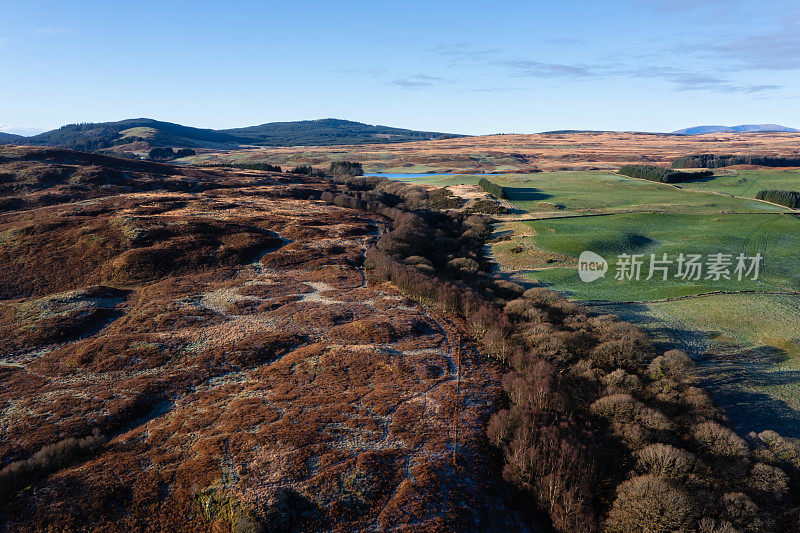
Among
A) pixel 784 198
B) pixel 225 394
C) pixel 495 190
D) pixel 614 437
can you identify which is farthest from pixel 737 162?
pixel 225 394

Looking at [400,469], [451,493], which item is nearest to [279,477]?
[400,469]

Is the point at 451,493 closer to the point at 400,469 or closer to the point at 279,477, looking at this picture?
the point at 400,469

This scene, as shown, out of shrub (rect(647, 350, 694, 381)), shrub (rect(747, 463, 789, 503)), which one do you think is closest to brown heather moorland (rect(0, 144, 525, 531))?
shrub (rect(647, 350, 694, 381))

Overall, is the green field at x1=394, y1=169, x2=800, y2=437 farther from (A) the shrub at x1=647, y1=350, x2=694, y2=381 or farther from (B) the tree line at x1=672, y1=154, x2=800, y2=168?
(B) the tree line at x1=672, y1=154, x2=800, y2=168

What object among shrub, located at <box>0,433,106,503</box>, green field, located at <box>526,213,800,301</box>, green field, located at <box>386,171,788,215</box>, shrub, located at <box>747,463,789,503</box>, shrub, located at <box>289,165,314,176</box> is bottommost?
shrub, located at <box>747,463,789,503</box>

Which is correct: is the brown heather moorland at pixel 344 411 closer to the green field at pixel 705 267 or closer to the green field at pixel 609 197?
the green field at pixel 705 267

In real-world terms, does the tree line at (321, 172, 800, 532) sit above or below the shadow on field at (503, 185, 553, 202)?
below

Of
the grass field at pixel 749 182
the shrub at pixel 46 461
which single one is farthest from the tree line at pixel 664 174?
the shrub at pixel 46 461
